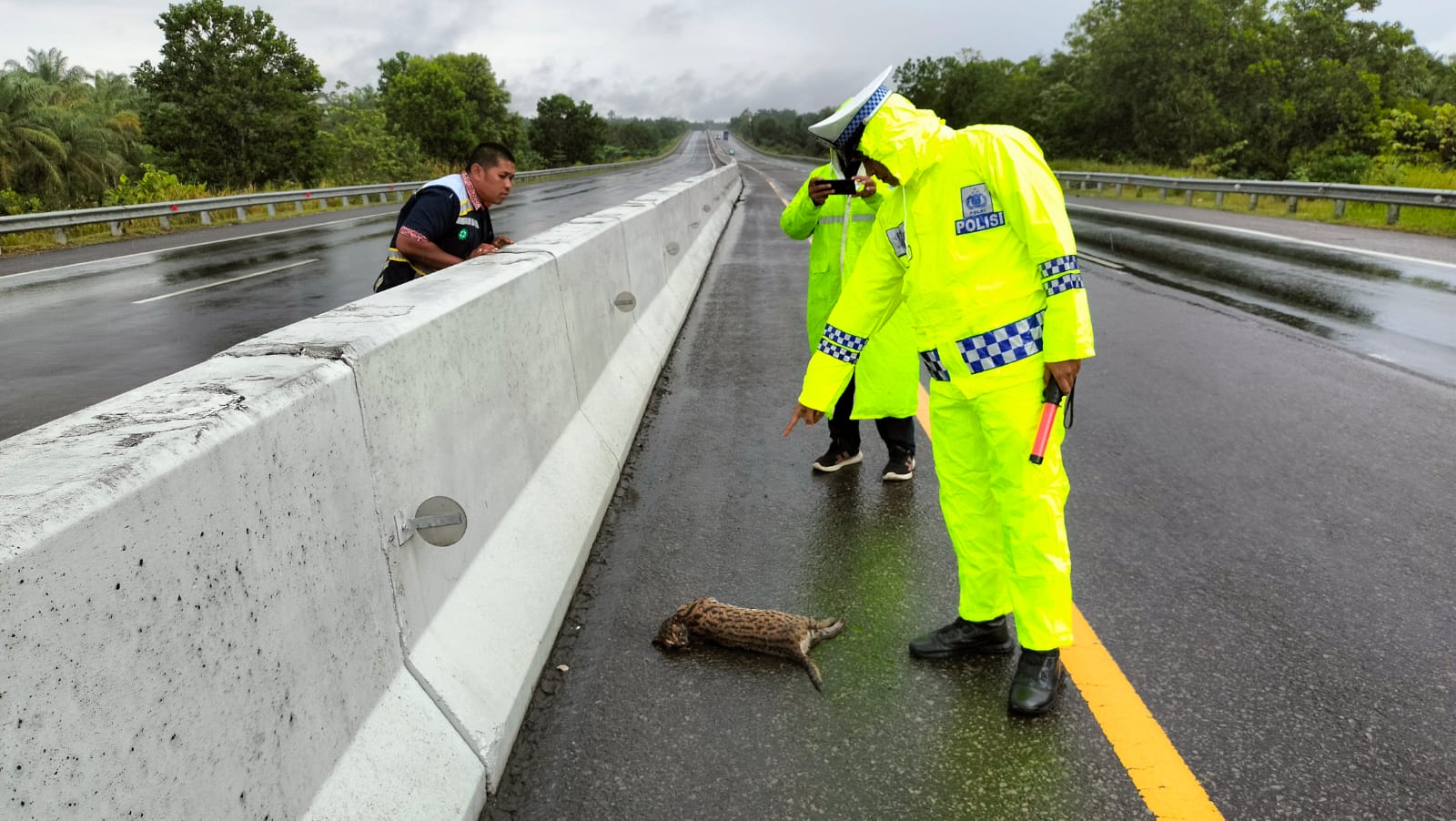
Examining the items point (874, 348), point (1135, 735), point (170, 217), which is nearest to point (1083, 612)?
point (1135, 735)

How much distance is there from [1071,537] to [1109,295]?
7365 millimetres

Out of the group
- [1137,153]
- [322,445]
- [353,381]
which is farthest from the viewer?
[1137,153]

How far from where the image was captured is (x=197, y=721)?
61.8 inches

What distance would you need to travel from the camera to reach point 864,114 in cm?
318

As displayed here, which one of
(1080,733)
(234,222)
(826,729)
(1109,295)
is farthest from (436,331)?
(234,222)

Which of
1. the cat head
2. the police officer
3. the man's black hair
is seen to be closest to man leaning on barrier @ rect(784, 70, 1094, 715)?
the cat head

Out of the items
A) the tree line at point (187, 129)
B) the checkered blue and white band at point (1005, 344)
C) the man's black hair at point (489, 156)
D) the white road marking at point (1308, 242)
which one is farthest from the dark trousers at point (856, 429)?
the tree line at point (187, 129)

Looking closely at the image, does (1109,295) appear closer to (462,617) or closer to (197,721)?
(462,617)

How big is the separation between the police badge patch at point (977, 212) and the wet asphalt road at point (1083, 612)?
1.51 m

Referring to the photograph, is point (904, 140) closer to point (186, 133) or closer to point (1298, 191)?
point (1298, 191)

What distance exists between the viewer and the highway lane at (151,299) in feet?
25.5

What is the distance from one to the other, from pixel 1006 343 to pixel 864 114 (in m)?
0.95

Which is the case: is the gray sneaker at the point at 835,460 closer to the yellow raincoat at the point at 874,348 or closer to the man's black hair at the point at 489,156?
the yellow raincoat at the point at 874,348

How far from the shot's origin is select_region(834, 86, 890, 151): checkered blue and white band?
3168 millimetres
